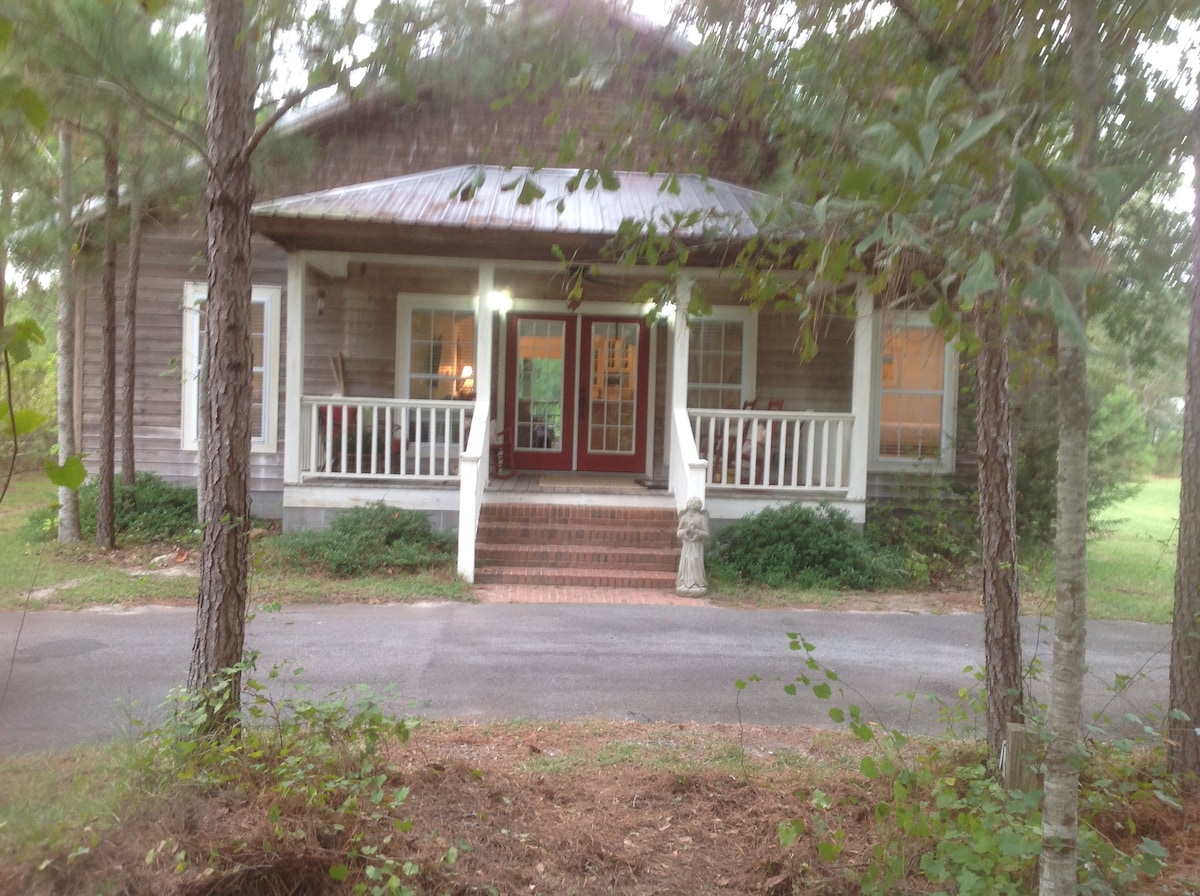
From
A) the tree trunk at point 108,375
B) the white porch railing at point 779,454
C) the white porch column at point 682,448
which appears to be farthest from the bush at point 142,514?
the white porch railing at point 779,454

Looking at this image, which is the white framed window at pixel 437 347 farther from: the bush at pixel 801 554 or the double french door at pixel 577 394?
the bush at pixel 801 554

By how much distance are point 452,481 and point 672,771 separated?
6502 millimetres

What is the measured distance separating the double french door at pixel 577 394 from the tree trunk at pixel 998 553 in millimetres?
8508

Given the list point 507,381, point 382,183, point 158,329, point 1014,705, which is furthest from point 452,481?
point 1014,705

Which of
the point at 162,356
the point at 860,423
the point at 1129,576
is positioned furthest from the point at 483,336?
the point at 1129,576

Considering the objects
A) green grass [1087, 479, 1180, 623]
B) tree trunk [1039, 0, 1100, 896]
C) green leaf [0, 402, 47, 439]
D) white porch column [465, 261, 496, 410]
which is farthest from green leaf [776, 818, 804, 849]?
white porch column [465, 261, 496, 410]

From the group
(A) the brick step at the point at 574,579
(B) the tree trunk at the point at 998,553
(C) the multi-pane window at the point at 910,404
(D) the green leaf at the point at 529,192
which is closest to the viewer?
(D) the green leaf at the point at 529,192

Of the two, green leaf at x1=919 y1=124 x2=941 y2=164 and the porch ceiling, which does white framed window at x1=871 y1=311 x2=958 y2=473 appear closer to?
the porch ceiling

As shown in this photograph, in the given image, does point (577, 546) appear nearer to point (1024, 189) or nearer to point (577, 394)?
point (577, 394)

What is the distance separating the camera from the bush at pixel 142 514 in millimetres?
10562

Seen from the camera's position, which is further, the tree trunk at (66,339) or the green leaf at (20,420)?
the tree trunk at (66,339)

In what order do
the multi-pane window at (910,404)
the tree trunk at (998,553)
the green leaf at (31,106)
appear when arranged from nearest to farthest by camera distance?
the green leaf at (31,106)
the tree trunk at (998,553)
the multi-pane window at (910,404)

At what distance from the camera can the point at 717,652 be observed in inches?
263

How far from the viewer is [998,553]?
3.99 m
